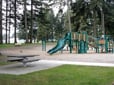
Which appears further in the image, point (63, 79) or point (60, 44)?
point (60, 44)

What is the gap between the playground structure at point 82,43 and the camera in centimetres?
2228

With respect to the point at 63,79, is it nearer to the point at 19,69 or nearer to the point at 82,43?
the point at 19,69

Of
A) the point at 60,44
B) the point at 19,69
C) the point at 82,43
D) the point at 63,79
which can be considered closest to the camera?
the point at 63,79

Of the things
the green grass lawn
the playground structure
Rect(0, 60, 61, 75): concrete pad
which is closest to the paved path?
Rect(0, 60, 61, 75): concrete pad

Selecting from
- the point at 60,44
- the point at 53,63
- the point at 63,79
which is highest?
the point at 60,44

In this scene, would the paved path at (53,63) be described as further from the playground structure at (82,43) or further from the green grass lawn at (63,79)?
the playground structure at (82,43)

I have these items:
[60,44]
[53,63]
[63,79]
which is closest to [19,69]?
[53,63]

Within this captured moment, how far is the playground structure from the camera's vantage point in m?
22.3

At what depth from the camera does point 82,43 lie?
23469mm

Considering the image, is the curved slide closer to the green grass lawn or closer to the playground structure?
the playground structure

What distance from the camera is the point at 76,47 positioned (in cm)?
2361

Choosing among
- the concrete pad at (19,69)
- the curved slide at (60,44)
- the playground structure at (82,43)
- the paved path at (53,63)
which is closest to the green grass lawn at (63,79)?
the concrete pad at (19,69)

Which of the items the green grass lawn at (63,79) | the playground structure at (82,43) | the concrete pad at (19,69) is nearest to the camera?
the green grass lawn at (63,79)

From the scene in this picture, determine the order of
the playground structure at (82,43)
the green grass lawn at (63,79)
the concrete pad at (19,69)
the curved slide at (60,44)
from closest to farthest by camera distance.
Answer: the green grass lawn at (63,79) → the concrete pad at (19,69) → the curved slide at (60,44) → the playground structure at (82,43)
